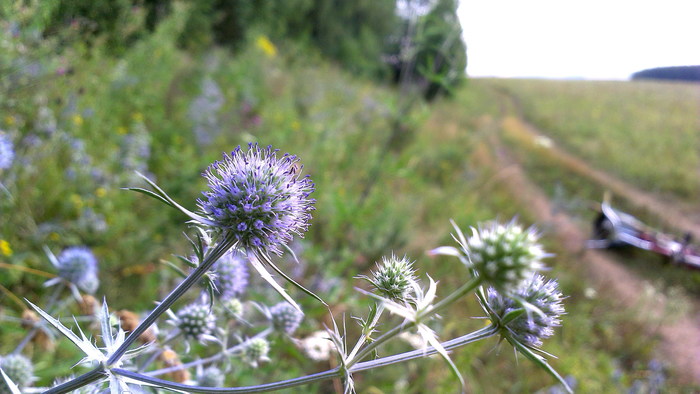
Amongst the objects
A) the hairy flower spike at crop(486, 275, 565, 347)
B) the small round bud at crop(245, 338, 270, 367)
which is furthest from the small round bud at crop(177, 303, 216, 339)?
the hairy flower spike at crop(486, 275, 565, 347)

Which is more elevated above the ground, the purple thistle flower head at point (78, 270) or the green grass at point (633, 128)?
the purple thistle flower head at point (78, 270)

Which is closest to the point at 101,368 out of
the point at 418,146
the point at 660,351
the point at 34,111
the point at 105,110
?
the point at 34,111

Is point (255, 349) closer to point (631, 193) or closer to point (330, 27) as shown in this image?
point (631, 193)

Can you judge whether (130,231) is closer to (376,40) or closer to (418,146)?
(418,146)

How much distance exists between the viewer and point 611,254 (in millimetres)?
11320

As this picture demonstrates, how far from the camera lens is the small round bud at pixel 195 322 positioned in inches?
62.2

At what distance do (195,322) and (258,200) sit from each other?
690mm

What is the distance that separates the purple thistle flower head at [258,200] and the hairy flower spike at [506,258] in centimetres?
52

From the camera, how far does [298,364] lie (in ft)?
12.6

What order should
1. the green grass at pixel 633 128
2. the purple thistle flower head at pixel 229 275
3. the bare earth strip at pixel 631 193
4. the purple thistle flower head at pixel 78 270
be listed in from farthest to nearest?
the green grass at pixel 633 128 < the bare earth strip at pixel 631 193 < the purple thistle flower head at pixel 78 270 < the purple thistle flower head at pixel 229 275

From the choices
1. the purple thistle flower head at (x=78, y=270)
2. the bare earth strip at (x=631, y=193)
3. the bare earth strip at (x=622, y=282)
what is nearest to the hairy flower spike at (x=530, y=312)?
the purple thistle flower head at (x=78, y=270)

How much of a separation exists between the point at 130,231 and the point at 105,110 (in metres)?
1.98

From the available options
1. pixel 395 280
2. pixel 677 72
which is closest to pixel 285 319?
pixel 395 280

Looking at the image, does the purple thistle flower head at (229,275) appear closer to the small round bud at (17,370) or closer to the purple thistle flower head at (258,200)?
the purple thistle flower head at (258,200)
